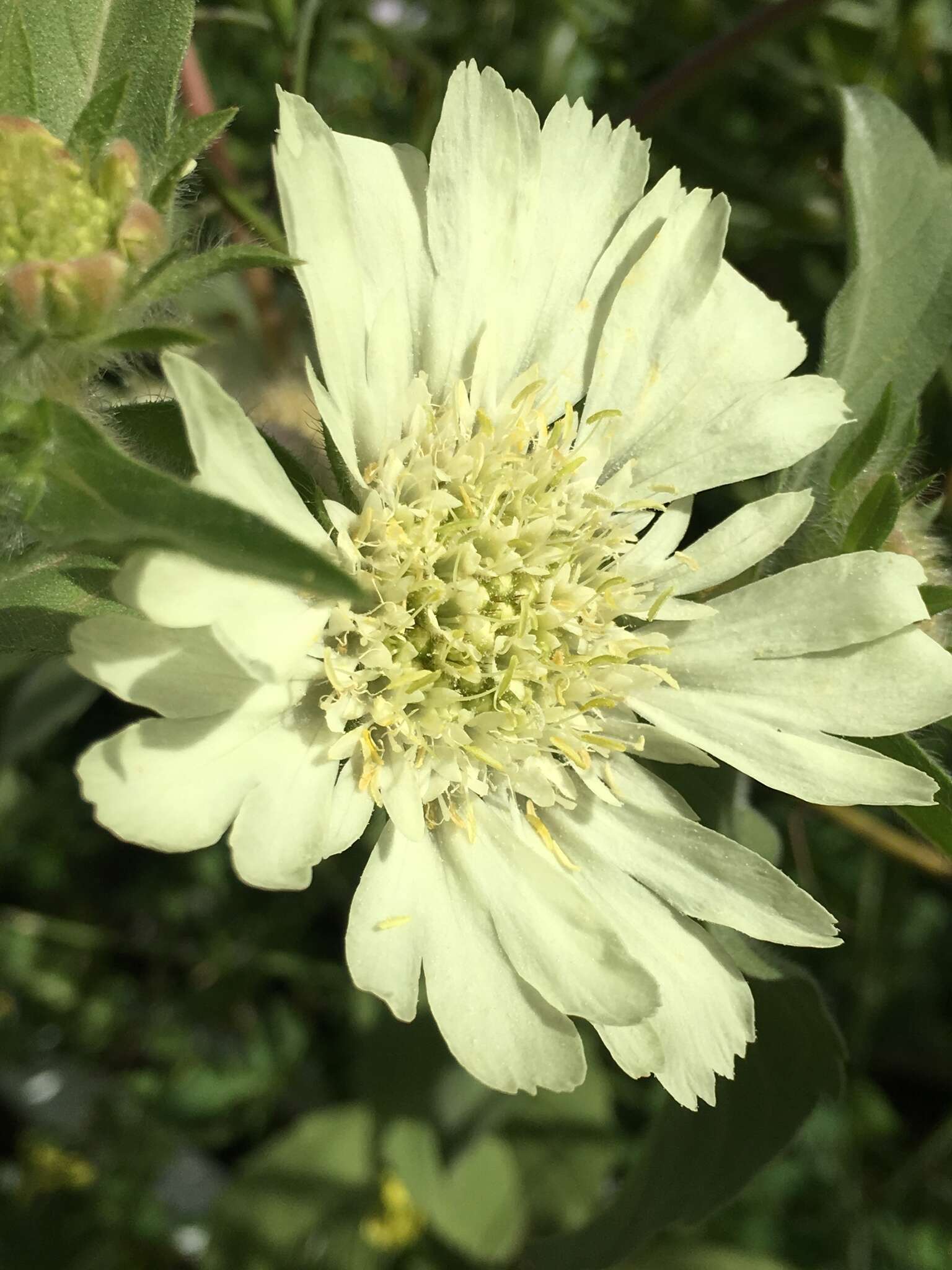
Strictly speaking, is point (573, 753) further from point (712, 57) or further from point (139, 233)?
point (712, 57)

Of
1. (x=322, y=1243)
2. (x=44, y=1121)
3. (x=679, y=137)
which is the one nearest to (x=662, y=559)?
(x=679, y=137)

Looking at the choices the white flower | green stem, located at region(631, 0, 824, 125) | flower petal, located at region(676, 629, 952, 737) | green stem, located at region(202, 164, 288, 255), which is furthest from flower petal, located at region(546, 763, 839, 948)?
green stem, located at region(631, 0, 824, 125)

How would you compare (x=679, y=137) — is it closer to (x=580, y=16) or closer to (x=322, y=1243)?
(x=580, y=16)

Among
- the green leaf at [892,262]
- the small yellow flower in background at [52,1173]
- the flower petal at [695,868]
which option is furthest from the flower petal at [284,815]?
the small yellow flower in background at [52,1173]

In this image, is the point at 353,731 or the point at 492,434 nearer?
the point at 353,731

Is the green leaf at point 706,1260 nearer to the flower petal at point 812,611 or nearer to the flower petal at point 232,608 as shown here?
the flower petal at point 812,611

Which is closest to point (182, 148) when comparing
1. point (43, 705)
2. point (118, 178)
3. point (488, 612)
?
point (118, 178)
